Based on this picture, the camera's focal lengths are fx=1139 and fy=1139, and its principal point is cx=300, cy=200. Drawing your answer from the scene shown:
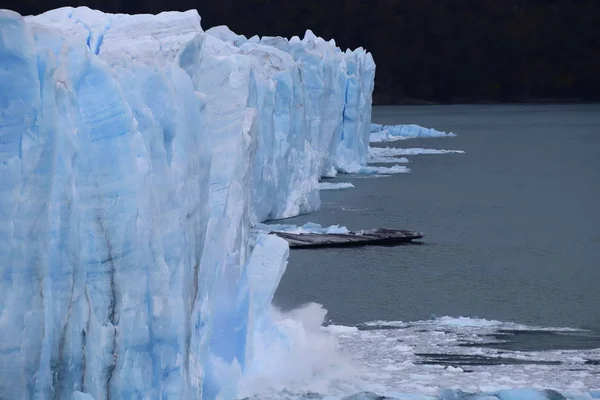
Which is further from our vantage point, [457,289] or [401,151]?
[401,151]

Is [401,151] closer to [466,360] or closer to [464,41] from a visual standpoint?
[466,360]

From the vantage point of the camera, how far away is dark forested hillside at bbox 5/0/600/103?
3241 inches

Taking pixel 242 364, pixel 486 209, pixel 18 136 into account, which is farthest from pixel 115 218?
pixel 486 209

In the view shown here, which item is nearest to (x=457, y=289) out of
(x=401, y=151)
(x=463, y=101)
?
(x=401, y=151)

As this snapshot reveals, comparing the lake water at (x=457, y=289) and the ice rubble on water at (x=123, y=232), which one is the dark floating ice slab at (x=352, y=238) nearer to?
the lake water at (x=457, y=289)

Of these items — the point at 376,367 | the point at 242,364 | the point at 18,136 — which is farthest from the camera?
the point at 376,367

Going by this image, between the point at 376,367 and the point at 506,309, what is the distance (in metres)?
3.67

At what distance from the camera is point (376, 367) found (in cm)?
995

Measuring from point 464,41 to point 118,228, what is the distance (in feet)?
267

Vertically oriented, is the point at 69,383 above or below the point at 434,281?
above

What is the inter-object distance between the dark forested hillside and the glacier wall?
71.6m

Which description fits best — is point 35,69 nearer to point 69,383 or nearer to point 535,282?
point 69,383

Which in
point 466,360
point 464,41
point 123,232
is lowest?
point 466,360

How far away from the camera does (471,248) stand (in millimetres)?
17859
